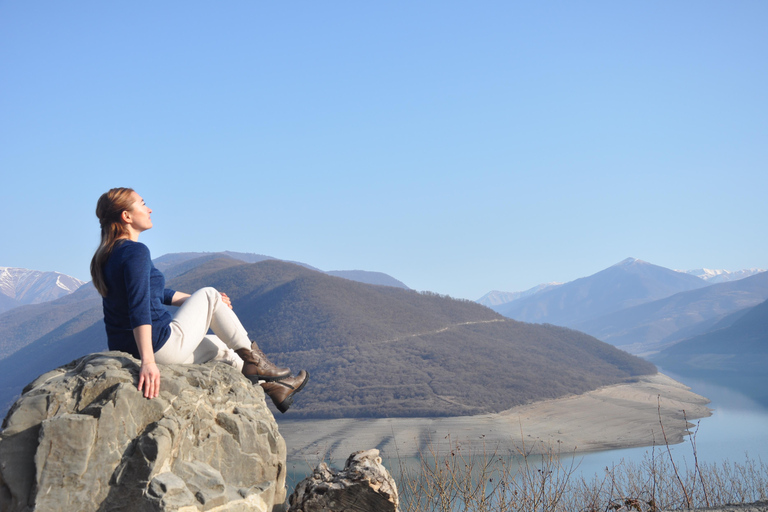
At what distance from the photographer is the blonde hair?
3.32 meters

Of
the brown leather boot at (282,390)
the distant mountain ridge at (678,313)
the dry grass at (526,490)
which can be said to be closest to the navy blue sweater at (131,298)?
the brown leather boot at (282,390)

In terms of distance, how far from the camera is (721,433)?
37.2m

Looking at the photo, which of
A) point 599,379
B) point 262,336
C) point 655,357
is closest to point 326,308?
point 262,336

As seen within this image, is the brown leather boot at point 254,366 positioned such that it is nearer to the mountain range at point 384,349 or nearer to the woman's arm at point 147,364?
the woman's arm at point 147,364

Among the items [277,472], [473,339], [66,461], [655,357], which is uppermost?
[66,461]

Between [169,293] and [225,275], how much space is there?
262 ft

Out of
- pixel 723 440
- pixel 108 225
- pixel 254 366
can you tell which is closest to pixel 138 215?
pixel 108 225

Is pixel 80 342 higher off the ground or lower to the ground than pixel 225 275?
lower

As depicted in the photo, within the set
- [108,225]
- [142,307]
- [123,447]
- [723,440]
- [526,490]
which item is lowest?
[723,440]

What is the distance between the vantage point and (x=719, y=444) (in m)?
33.8

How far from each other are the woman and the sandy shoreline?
33408mm

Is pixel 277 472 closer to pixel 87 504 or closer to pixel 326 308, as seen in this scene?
pixel 87 504

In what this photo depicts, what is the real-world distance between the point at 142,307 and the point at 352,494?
175cm

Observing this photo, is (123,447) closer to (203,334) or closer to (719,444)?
(203,334)
